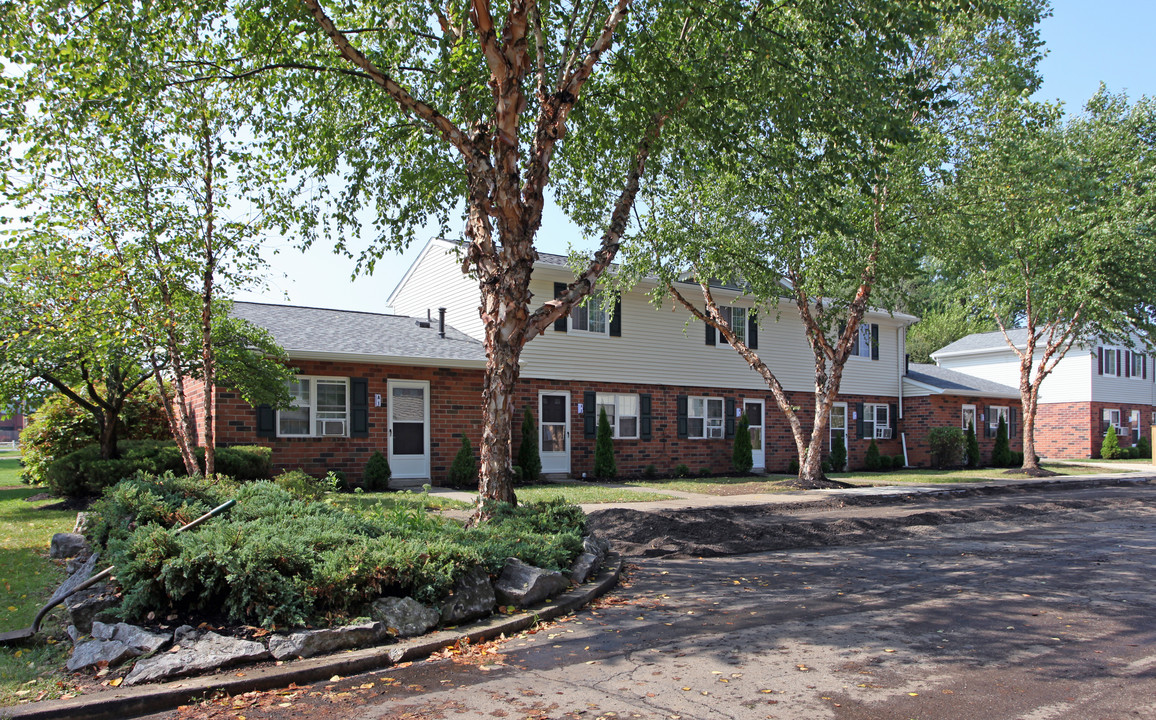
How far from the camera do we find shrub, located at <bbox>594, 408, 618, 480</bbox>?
20.8 meters

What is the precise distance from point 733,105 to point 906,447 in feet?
71.4

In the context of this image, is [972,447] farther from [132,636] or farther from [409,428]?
[132,636]

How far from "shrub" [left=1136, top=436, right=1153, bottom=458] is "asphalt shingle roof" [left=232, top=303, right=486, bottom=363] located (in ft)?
113

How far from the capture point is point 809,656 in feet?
17.2

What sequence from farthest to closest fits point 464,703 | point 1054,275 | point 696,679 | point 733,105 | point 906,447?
1. point 906,447
2. point 1054,275
3. point 733,105
4. point 696,679
5. point 464,703

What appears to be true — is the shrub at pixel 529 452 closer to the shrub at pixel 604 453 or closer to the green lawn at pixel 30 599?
the shrub at pixel 604 453

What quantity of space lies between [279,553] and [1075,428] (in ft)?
129

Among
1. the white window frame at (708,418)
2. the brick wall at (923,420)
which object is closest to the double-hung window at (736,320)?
the white window frame at (708,418)

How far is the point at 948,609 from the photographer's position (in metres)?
6.66

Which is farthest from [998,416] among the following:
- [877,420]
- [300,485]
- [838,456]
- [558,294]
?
[300,485]

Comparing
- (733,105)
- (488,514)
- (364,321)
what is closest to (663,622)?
(488,514)

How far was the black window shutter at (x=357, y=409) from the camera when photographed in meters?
17.1

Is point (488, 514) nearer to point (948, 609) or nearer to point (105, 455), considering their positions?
point (948, 609)

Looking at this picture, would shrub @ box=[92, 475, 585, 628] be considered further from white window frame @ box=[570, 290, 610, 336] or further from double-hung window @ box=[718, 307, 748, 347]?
double-hung window @ box=[718, 307, 748, 347]
